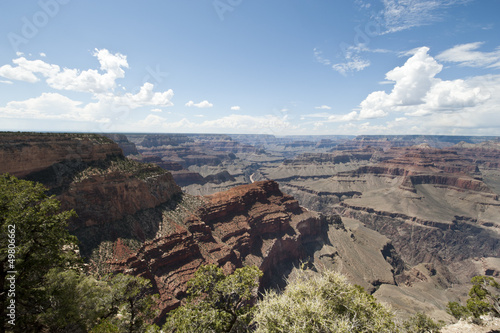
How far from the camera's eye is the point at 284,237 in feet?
265

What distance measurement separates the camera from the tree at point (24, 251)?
1334 centimetres

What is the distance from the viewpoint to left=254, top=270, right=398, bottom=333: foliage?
46.7 feet

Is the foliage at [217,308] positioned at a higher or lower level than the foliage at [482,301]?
higher

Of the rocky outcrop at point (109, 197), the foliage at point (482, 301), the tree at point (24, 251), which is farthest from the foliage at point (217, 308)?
the rocky outcrop at point (109, 197)

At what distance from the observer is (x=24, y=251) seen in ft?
44.5

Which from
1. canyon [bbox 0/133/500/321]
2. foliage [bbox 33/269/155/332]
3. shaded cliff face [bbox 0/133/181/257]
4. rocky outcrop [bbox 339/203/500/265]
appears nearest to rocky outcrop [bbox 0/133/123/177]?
shaded cliff face [bbox 0/133/181/257]

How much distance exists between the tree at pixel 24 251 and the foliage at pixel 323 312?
611 inches

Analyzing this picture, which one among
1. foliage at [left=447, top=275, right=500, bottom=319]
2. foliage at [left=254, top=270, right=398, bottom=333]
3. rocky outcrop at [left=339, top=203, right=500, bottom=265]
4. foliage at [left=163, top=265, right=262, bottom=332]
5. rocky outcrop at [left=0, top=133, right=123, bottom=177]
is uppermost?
rocky outcrop at [left=0, top=133, right=123, bottom=177]

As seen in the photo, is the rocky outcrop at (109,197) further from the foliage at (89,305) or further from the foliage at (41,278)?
the foliage at (41,278)

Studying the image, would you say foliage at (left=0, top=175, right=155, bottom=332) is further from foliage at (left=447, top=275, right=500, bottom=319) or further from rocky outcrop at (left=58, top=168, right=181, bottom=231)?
foliage at (left=447, top=275, right=500, bottom=319)

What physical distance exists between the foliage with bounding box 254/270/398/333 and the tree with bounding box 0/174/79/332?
15513 mm

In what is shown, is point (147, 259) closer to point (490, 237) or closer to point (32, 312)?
point (32, 312)

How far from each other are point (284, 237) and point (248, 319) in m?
64.1

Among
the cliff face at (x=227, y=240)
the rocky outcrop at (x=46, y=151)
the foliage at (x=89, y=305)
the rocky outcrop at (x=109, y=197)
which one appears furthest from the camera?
the rocky outcrop at (x=109, y=197)
